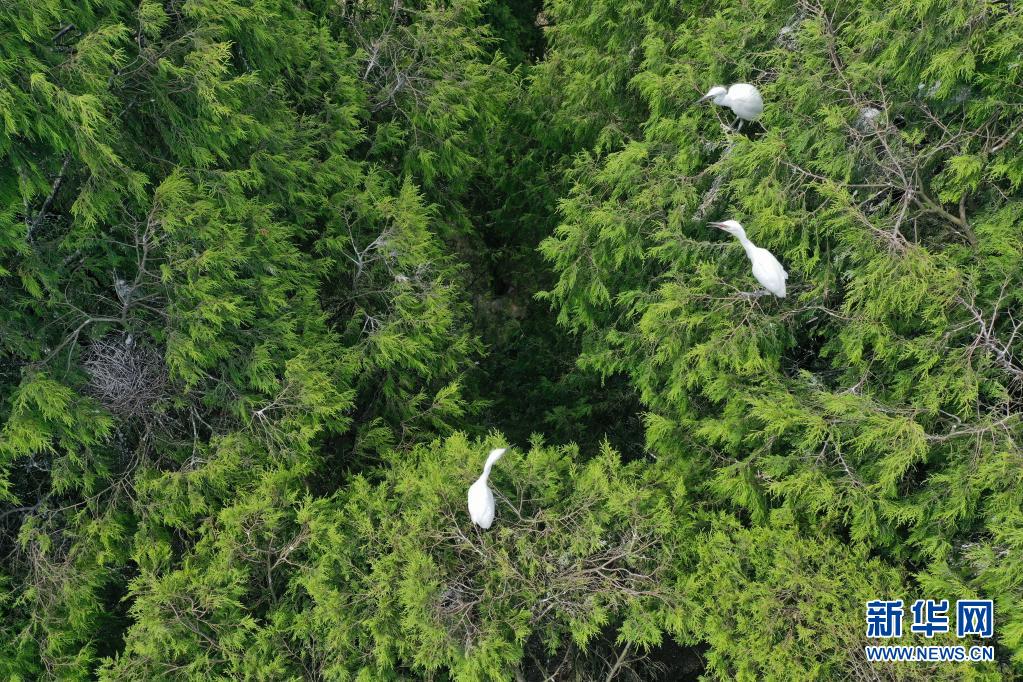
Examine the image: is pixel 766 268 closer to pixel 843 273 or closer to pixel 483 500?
pixel 843 273

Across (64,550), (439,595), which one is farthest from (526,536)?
(64,550)

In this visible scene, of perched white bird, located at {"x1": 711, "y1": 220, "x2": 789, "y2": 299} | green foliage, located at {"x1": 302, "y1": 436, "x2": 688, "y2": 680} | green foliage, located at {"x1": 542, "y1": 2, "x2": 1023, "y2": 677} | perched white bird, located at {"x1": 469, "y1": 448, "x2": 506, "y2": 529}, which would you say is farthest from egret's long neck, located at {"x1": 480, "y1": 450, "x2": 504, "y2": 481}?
perched white bird, located at {"x1": 711, "y1": 220, "x2": 789, "y2": 299}

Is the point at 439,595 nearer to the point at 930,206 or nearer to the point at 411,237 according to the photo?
the point at 411,237

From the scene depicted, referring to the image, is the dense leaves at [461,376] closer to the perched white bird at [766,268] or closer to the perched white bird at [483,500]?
the perched white bird at [483,500]

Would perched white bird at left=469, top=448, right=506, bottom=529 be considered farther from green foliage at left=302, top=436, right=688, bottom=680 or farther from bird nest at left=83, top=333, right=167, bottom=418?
bird nest at left=83, top=333, right=167, bottom=418

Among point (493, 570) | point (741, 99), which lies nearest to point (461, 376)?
point (493, 570)

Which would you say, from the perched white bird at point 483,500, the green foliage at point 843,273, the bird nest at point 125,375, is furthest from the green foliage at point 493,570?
the bird nest at point 125,375

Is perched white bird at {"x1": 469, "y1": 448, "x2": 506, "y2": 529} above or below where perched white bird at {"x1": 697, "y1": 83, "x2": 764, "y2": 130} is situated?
below
